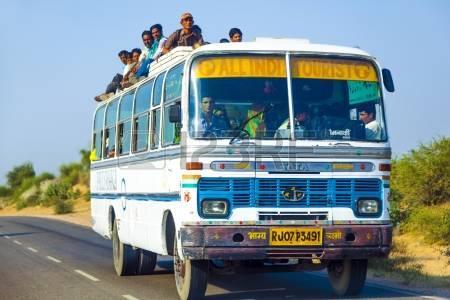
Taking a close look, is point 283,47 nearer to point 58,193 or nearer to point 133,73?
point 133,73

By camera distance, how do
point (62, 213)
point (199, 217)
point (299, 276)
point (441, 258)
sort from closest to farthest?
point (199, 217)
point (299, 276)
point (441, 258)
point (62, 213)

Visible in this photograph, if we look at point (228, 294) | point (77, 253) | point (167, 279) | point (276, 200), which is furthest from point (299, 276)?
point (77, 253)

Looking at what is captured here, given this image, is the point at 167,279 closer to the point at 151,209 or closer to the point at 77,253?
the point at 151,209

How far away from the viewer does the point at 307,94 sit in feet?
36.9

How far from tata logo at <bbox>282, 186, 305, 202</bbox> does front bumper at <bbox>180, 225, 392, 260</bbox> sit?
428mm

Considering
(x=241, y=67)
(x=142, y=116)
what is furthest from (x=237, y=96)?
(x=142, y=116)

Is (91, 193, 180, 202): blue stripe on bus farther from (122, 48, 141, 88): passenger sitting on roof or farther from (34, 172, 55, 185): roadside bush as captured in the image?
(34, 172, 55, 185): roadside bush

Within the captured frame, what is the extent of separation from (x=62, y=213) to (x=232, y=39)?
148ft

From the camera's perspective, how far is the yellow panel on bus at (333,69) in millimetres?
11298

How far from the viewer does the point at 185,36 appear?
13.4 meters

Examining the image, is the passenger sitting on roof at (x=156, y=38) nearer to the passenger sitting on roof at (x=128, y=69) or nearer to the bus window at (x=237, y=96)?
the passenger sitting on roof at (x=128, y=69)

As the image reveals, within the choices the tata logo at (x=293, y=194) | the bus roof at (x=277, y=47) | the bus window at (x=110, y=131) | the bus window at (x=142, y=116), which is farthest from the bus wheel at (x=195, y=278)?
the bus window at (x=110, y=131)

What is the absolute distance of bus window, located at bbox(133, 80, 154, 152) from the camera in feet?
44.3

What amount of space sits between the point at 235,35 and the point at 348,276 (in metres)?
4.23
